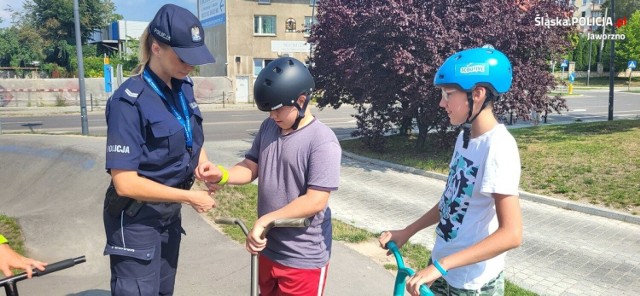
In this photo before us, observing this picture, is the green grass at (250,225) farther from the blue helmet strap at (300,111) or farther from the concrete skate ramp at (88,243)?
the blue helmet strap at (300,111)

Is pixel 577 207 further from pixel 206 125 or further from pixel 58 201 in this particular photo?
pixel 206 125

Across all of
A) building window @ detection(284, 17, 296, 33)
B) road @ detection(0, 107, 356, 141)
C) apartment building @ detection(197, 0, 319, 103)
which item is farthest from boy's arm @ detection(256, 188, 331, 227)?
building window @ detection(284, 17, 296, 33)

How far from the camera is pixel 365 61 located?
1190 cm

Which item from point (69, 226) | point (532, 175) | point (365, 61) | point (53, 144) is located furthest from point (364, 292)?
point (53, 144)

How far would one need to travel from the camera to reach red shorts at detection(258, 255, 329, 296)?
2602 millimetres

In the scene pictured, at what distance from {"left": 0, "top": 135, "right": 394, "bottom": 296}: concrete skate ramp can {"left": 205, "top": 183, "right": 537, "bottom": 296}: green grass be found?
0.29 meters

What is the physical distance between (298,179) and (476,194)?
2.91 feet

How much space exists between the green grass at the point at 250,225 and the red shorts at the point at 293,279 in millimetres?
2741

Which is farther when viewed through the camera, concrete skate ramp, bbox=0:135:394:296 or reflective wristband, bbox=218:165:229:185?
concrete skate ramp, bbox=0:135:394:296

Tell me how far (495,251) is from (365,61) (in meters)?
10.2

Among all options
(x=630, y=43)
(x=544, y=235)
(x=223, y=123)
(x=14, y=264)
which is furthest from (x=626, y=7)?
(x=14, y=264)

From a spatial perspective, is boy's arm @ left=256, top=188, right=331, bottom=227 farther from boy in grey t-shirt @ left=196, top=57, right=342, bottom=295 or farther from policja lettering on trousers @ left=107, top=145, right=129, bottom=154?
policja lettering on trousers @ left=107, top=145, right=129, bottom=154

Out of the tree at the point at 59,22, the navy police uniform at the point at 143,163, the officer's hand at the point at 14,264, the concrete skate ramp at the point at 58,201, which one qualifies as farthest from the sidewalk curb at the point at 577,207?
the tree at the point at 59,22

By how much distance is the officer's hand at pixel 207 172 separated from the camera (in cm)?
276
